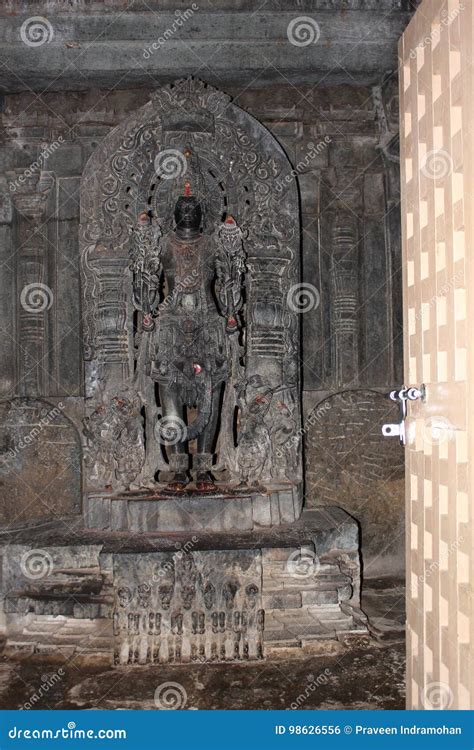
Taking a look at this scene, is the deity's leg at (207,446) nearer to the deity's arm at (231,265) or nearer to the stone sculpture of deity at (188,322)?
the stone sculpture of deity at (188,322)

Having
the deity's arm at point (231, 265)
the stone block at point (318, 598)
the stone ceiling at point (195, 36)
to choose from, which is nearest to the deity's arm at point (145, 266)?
the deity's arm at point (231, 265)

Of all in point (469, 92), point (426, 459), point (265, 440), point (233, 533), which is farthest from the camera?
point (265, 440)

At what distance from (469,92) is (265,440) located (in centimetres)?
457

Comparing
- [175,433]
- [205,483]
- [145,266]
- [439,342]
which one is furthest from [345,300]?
[439,342]

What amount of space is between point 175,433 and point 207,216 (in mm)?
2318

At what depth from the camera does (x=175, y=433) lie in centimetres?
682

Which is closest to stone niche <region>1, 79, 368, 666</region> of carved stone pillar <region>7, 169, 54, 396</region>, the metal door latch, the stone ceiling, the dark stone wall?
carved stone pillar <region>7, 169, 54, 396</region>

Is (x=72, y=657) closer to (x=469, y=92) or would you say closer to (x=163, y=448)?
(x=163, y=448)

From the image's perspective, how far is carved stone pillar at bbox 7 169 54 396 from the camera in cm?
800

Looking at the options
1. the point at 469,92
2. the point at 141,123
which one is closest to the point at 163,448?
the point at 141,123

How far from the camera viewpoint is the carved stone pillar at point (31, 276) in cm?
800

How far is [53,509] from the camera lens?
800 centimetres

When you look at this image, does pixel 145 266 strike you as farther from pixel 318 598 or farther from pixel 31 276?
pixel 318 598

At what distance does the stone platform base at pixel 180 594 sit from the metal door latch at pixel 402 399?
8.38 ft
